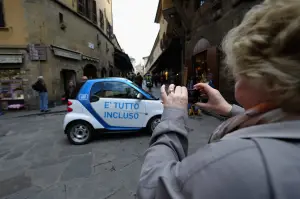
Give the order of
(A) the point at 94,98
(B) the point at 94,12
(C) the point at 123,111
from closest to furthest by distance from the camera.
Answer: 1. (A) the point at 94,98
2. (C) the point at 123,111
3. (B) the point at 94,12

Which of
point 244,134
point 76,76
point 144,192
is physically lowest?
point 144,192

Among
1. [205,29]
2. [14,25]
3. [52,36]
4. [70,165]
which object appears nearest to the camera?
[70,165]

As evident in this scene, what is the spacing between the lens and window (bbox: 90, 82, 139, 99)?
5.02m

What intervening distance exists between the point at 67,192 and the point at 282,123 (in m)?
3.05

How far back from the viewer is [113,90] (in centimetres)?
510

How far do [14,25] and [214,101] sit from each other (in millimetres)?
12825

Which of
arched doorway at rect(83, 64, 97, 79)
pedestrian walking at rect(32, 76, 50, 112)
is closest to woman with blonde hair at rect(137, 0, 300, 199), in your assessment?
pedestrian walking at rect(32, 76, 50, 112)

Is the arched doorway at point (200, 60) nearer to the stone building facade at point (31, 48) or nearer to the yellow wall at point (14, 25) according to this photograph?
the stone building facade at point (31, 48)

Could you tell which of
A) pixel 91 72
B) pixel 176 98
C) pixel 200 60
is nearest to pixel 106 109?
pixel 176 98

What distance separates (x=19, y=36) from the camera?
10898 mm

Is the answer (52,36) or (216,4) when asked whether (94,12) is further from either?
(216,4)

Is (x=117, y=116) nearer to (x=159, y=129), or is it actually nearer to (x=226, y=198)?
(x=159, y=129)

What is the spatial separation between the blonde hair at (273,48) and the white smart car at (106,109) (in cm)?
448

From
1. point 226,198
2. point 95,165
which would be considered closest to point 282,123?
point 226,198
